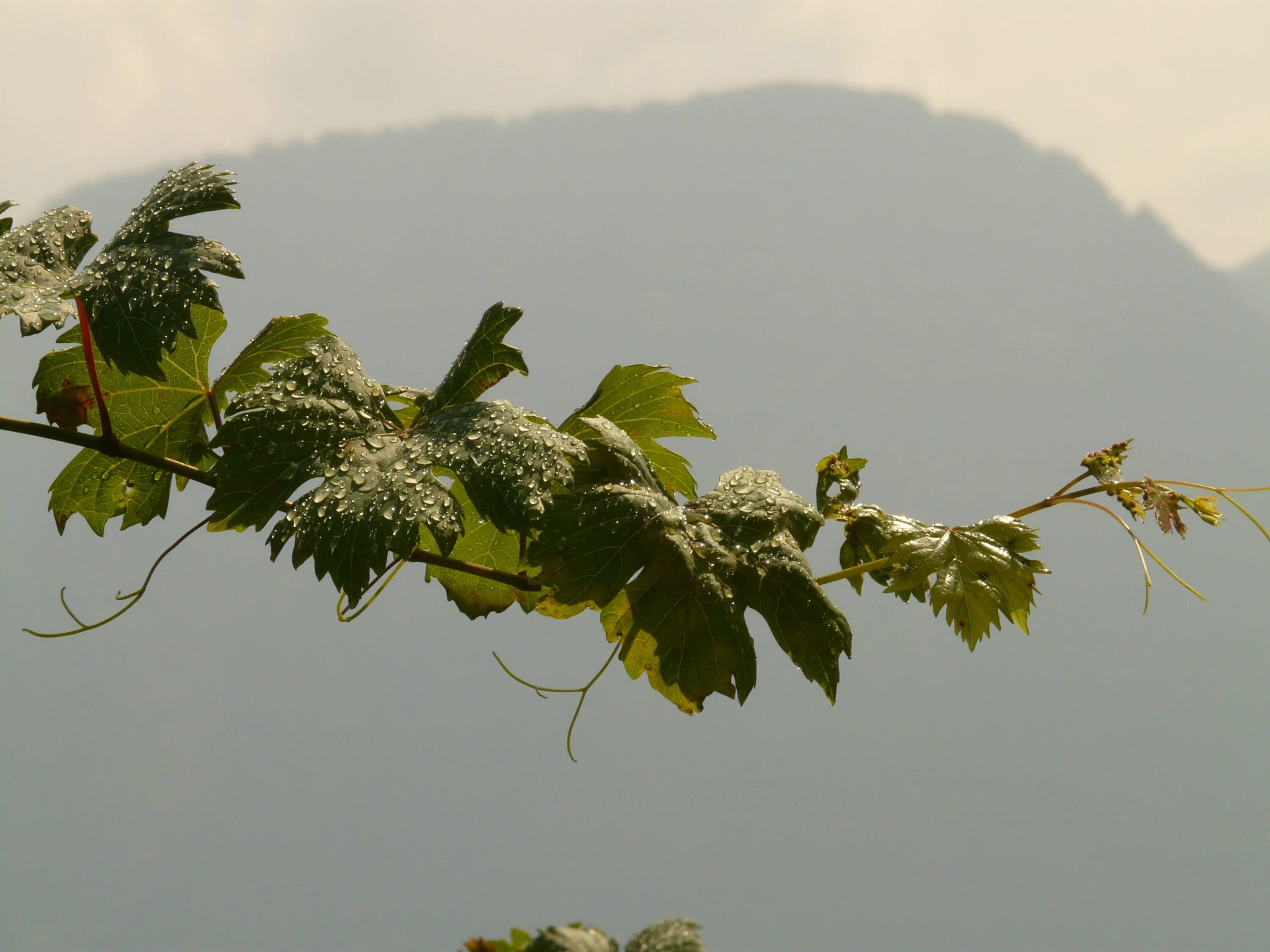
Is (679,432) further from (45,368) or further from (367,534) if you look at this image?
(45,368)

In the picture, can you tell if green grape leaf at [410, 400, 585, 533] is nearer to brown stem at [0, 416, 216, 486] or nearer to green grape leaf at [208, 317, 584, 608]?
green grape leaf at [208, 317, 584, 608]

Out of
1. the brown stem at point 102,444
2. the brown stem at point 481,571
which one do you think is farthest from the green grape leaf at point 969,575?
the brown stem at point 102,444

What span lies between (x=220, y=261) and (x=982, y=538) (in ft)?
2.59

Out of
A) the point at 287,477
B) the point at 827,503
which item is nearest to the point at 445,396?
the point at 287,477

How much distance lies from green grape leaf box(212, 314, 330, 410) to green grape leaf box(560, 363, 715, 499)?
29 centimetres

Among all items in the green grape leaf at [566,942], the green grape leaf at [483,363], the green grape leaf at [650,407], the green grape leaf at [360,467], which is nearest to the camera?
the green grape leaf at [566,942]

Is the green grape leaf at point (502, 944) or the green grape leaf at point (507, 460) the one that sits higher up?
the green grape leaf at point (507, 460)

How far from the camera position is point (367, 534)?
0.80m

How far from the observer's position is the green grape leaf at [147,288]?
85 cm

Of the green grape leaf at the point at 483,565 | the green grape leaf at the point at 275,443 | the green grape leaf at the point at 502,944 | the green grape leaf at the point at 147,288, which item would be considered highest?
the green grape leaf at the point at 147,288

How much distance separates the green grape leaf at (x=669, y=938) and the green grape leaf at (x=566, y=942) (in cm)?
2

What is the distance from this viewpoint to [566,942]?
1.87 ft

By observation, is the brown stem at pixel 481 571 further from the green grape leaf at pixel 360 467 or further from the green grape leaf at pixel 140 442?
the green grape leaf at pixel 140 442

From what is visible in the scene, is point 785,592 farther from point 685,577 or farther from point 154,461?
point 154,461
